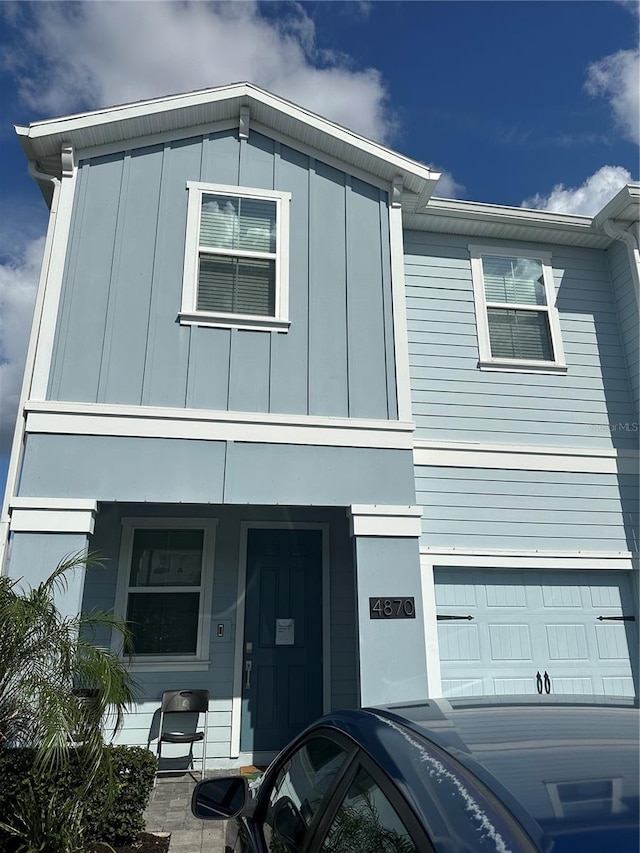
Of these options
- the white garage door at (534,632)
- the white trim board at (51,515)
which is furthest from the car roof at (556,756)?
the white garage door at (534,632)

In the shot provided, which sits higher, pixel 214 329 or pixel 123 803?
pixel 214 329

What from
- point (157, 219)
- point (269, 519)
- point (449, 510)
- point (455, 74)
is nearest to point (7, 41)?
point (157, 219)

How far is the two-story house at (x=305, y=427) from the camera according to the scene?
5648 millimetres

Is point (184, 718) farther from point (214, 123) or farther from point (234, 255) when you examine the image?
point (214, 123)

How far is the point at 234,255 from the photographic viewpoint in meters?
6.46

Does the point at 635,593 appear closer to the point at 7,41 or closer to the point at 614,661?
the point at 614,661

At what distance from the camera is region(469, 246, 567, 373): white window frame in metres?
7.22

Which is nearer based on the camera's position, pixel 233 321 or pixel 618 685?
pixel 233 321

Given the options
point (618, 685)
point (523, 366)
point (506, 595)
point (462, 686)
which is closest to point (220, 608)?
point (462, 686)

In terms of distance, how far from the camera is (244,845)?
2471 millimetres

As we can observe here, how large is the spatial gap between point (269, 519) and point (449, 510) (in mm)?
2067

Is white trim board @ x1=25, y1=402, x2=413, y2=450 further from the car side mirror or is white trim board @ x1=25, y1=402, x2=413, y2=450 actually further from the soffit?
the car side mirror

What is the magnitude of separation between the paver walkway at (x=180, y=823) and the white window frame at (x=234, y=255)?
4248mm

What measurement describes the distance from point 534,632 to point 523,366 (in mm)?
3009
